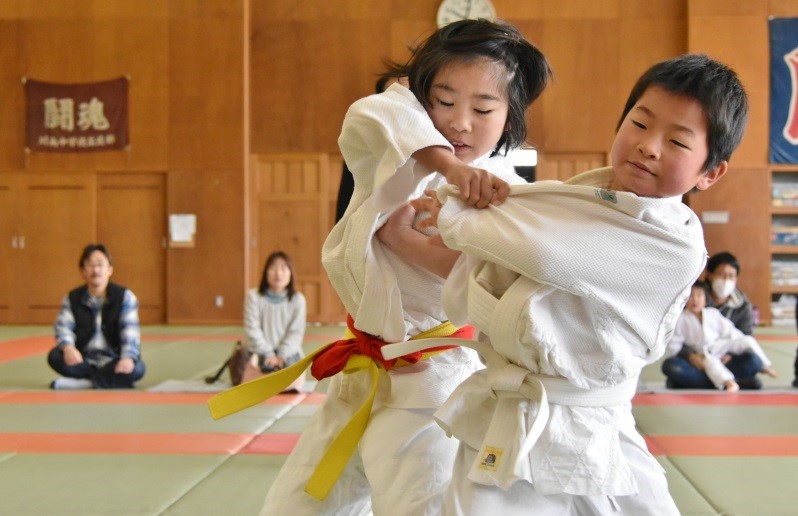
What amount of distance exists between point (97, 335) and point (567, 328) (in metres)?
5.34

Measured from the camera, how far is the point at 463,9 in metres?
10.8

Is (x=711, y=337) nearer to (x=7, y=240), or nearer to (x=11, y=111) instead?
(x=7, y=240)

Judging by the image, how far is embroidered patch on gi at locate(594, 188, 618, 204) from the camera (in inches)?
50.6

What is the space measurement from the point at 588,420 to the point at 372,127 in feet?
2.04

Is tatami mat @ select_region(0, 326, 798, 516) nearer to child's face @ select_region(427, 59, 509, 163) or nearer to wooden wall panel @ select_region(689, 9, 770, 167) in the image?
child's face @ select_region(427, 59, 509, 163)

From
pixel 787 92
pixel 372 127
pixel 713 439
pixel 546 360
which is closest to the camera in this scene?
pixel 546 360

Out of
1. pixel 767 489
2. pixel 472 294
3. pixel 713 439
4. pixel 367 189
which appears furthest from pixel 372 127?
pixel 713 439

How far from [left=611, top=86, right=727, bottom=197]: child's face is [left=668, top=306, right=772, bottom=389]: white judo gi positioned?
15.2ft

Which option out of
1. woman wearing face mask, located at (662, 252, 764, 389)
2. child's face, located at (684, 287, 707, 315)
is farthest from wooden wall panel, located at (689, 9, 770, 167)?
child's face, located at (684, 287, 707, 315)

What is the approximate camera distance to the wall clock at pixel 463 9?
1073 cm

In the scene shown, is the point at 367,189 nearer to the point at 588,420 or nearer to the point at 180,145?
the point at 588,420

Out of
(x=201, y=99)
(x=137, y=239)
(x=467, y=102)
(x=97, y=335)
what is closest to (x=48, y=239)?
(x=137, y=239)

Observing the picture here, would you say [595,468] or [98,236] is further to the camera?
[98,236]

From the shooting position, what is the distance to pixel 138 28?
11055 mm
